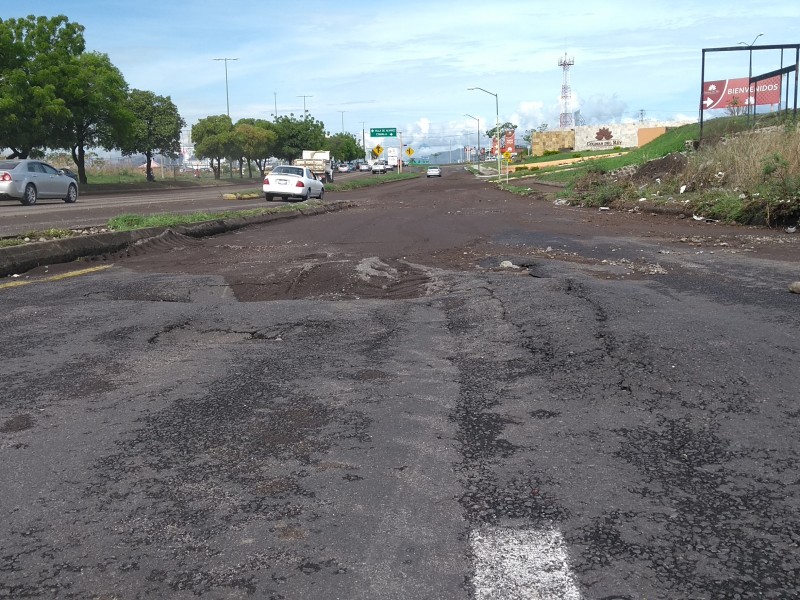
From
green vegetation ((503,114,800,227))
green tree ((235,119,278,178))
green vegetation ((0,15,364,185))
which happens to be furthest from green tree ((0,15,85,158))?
green tree ((235,119,278,178))

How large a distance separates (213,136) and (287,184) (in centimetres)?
5201

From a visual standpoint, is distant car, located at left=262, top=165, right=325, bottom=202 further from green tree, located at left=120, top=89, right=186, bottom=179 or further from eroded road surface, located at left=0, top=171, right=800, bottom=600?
green tree, located at left=120, top=89, right=186, bottom=179

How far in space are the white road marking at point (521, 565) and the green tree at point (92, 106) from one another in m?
47.6

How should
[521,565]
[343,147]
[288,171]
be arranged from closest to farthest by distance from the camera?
[521,565], [288,171], [343,147]

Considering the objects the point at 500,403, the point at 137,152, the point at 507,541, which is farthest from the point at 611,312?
the point at 137,152

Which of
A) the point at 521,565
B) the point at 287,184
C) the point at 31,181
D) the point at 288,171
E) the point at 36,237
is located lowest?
the point at 521,565

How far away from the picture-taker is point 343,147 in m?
158

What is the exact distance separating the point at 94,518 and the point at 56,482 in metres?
0.49

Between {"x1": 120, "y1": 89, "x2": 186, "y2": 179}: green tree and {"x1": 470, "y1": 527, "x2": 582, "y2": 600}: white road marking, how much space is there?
66.0m

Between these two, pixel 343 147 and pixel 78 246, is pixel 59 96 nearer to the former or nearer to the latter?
pixel 78 246

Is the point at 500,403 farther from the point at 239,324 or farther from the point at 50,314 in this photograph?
the point at 50,314

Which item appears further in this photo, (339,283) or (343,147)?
(343,147)

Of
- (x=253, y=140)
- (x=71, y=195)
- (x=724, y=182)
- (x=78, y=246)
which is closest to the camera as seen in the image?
(x=78, y=246)

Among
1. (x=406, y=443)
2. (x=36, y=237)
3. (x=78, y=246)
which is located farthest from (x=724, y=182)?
(x=406, y=443)
